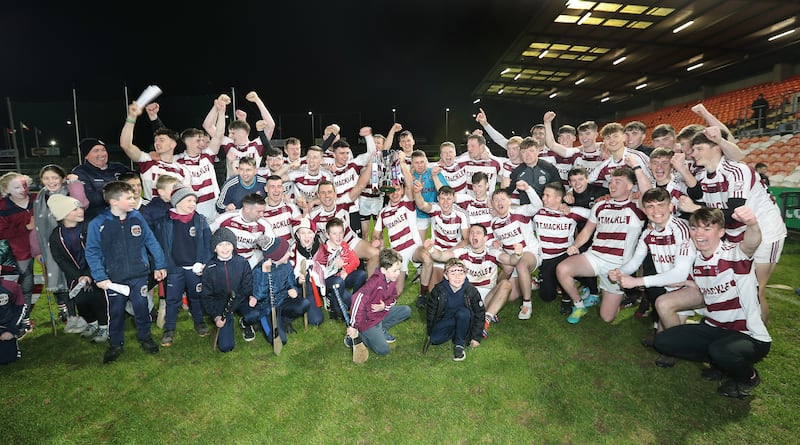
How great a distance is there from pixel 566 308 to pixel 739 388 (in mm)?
1976

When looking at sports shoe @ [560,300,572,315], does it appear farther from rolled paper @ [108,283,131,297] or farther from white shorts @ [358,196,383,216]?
rolled paper @ [108,283,131,297]

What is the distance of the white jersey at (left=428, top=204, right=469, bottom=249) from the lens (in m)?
5.50

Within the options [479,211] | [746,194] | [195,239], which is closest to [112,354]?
[195,239]

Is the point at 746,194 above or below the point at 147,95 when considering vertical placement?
below

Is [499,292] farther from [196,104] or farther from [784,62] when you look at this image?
[784,62]

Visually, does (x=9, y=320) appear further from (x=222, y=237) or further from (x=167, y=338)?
(x=222, y=237)

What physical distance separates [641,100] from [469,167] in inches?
1149

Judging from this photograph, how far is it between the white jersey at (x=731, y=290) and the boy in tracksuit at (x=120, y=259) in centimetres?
570

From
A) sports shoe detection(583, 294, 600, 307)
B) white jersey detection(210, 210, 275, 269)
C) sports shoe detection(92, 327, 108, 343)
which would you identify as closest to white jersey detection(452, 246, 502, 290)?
sports shoe detection(583, 294, 600, 307)

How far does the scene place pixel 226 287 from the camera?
177 inches

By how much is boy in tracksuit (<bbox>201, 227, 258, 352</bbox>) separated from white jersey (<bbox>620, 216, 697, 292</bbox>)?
4491 millimetres

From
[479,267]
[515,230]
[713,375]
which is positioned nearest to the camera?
[713,375]

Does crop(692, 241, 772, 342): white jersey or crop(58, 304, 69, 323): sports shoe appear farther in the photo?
crop(58, 304, 69, 323): sports shoe

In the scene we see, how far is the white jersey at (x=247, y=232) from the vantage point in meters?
4.92
